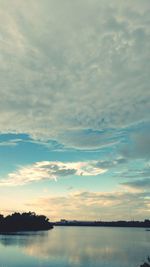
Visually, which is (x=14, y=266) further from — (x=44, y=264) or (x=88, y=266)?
(x=88, y=266)

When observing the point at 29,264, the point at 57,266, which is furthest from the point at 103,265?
the point at 29,264

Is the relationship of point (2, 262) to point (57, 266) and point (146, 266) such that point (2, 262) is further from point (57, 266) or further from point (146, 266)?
point (146, 266)

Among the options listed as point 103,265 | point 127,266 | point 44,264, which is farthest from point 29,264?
point 127,266

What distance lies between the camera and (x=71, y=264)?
79.6m

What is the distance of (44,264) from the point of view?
77.7 metres

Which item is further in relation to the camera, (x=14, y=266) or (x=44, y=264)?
(x=44, y=264)

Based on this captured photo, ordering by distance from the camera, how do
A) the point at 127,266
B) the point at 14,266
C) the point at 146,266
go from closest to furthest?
the point at 146,266 < the point at 14,266 < the point at 127,266

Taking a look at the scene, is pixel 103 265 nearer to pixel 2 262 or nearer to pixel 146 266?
pixel 146 266

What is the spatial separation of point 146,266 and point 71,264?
20.4 meters

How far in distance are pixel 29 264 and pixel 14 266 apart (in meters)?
5.55

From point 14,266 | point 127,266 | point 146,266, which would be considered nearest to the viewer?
point 146,266

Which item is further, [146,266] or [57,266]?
[57,266]

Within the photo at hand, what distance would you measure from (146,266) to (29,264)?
27.8 metres

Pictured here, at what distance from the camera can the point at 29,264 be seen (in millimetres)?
77250
